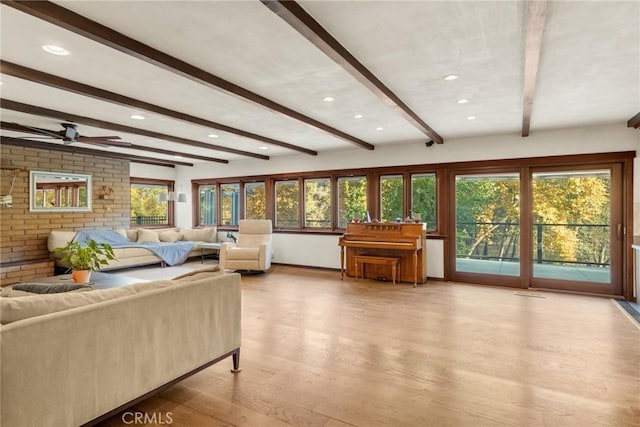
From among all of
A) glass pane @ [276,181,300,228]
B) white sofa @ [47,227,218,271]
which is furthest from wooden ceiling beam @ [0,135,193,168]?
glass pane @ [276,181,300,228]

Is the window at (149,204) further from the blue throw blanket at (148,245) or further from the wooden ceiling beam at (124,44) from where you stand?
the wooden ceiling beam at (124,44)

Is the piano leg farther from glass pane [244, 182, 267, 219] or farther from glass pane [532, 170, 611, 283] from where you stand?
glass pane [244, 182, 267, 219]

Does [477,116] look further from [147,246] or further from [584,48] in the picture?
[147,246]

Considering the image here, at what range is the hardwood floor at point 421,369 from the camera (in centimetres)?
203

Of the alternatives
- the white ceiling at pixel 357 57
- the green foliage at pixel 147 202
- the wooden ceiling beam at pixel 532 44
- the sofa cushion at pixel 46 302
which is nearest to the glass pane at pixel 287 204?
the white ceiling at pixel 357 57

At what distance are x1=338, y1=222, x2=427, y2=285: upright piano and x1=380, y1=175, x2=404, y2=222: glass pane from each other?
52 centimetres

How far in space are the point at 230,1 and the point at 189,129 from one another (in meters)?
3.39

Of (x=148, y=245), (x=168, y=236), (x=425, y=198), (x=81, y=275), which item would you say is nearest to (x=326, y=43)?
(x=81, y=275)

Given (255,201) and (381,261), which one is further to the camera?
(255,201)

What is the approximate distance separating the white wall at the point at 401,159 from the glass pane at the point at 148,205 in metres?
0.32

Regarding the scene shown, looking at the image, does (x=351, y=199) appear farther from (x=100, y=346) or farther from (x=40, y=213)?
(x=40, y=213)

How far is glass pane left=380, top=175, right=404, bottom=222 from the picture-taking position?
6.31 meters

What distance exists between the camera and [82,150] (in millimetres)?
6602

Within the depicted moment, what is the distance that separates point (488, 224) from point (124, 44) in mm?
5333
